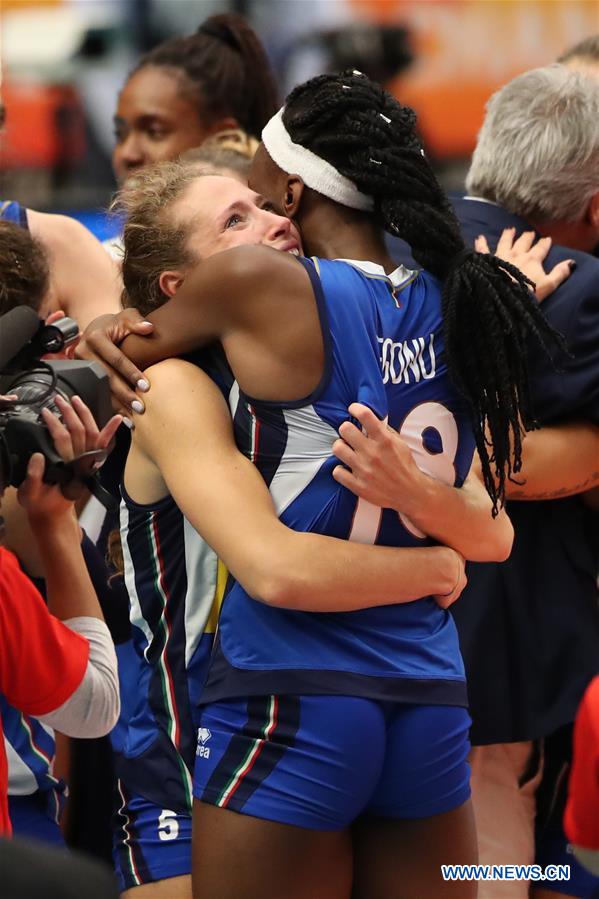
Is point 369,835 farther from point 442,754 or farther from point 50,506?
point 50,506

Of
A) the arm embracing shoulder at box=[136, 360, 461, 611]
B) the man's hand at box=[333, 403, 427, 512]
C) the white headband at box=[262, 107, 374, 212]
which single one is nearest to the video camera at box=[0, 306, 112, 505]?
the arm embracing shoulder at box=[136, 360, 461, 611]

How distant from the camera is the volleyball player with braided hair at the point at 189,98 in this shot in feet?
13.7

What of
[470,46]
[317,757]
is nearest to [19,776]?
[317,757]

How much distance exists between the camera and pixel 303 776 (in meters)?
1.97

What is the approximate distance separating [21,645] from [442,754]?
69cm

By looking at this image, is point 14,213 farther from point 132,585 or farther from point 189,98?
point 132,585

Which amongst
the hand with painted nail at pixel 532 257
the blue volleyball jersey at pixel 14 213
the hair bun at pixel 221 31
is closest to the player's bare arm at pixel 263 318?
the hand with painted nail at pixel 532 257

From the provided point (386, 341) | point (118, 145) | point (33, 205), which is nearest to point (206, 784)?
point (386, 341)

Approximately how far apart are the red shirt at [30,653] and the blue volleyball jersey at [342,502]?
0.23 meters

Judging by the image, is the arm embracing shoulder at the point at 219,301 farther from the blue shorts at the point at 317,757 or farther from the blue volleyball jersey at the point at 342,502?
the blue shorts at the point at 317,757

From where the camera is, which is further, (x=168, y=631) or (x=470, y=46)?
(x=470, y=46)

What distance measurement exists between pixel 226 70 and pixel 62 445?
104 inches

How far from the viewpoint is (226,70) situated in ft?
14.0

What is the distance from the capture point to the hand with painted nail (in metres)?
2.77
